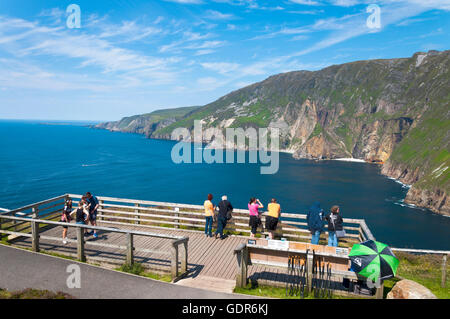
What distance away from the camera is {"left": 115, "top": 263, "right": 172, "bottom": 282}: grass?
9.81m

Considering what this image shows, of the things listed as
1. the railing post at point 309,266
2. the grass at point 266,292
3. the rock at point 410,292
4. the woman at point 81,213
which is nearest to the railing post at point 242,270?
the grass at point 266,292

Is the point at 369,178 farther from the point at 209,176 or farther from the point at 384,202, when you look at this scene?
the point at 209,176

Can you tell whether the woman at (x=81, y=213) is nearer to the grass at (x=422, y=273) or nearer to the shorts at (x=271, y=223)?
the shorts at (x=271, y=223)

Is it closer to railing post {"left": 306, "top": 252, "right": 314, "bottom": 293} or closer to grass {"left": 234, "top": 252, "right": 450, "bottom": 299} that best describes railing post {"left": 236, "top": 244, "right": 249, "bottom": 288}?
grass {"left": 234, "top": 252, "right": 450, "bottom": 299}

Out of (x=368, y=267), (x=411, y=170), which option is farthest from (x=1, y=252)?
(x=411, y=170)

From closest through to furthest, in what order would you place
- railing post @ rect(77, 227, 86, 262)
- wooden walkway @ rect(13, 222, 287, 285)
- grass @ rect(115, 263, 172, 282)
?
grass @ rect(115, 263, 172, 282), wooden walkway @ rect(13, 222, 287, 285), railing post @ rect(77, 227, 86, 262)

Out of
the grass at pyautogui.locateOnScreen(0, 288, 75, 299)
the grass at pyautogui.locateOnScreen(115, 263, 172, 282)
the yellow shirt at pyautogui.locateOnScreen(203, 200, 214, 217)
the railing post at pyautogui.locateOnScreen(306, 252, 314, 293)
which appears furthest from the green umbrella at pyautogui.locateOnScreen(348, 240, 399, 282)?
the grass at pyautogui.locateOnScreen(0, 288, 75, 299)

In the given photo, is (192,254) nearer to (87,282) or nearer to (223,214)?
(223,214)

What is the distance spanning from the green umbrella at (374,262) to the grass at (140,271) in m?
5.60

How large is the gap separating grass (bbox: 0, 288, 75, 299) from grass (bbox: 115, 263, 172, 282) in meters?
2.43

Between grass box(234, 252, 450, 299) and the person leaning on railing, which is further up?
the person leaning on railing

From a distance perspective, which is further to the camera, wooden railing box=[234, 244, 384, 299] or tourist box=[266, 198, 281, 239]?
tourist box=[266, 198, 281, 239]

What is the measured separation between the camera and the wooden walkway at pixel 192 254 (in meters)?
10.3
